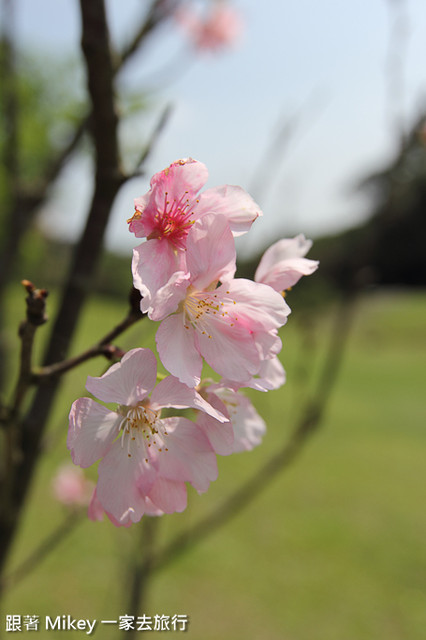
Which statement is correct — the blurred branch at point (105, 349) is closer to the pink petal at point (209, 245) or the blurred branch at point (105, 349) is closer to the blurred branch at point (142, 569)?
the pink petal at point (209, 245)

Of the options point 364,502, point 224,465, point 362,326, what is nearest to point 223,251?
point 364,502

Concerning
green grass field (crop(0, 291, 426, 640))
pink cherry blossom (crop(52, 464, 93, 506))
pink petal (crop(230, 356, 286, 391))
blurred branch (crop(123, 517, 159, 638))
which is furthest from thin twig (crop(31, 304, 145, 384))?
pink cherry blossom (crop(52, 464, 93, 506))

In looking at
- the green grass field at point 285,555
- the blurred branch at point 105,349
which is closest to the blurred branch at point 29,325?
the blurred branch at point 105,349

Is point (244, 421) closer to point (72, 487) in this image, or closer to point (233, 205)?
point (233, 205)

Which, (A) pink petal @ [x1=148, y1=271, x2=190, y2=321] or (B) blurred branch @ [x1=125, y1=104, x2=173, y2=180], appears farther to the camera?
(B) blurred branch @ [x1=125, y1=104, x2=173, y2=180]

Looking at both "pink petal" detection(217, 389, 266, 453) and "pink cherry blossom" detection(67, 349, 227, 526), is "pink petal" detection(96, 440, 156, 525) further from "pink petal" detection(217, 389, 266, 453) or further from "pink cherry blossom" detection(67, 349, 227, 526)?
"pink petal" detection(217, 389, 266, 453)
